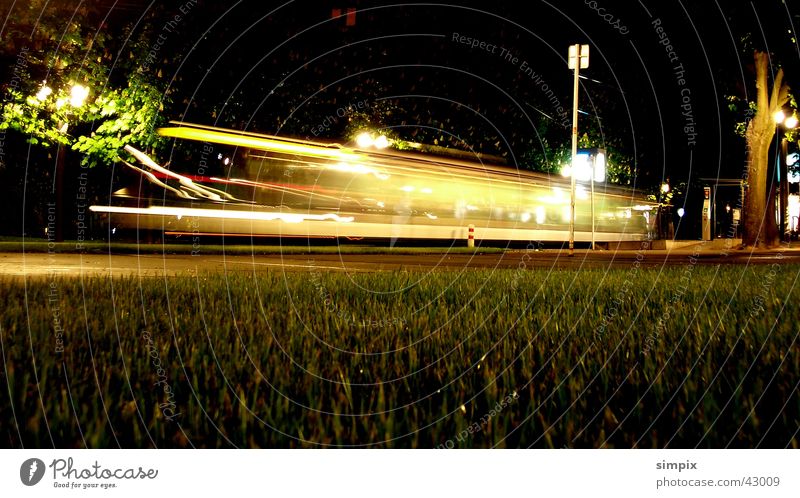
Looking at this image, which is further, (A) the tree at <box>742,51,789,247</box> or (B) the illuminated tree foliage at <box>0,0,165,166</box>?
(A) the tree at <box>742,51,789,247</box>

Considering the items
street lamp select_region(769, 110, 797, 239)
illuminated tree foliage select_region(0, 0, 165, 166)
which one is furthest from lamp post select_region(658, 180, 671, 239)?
illuminated tree foliage select_region(0, 0, 165, 166)

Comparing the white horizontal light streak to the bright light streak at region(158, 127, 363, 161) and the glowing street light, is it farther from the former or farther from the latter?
the glowing street light

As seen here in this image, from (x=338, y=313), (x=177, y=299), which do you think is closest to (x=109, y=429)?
(x=338, y=313)

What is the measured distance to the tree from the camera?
28062 mm

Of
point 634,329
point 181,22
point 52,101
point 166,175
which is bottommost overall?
point 634,329

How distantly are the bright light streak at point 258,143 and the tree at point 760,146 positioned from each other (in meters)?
14.3

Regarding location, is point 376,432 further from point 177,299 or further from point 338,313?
point 177,299

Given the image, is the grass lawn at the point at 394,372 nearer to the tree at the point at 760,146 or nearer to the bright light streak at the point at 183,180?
the bright light streak at the point at 183,180

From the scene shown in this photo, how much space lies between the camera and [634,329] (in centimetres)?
569

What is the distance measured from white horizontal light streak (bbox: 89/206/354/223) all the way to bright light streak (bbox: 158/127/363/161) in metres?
2.20

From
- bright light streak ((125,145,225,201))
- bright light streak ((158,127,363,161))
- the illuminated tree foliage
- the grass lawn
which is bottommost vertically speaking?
the grass lawn

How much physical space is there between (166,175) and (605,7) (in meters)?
14.5

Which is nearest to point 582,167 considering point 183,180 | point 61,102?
point 183,180

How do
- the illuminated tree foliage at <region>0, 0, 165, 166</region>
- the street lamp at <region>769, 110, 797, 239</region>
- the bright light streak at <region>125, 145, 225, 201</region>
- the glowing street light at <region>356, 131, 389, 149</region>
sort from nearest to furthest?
the illuminated tree foliage at <region>0, 0, 165, 166</region> → the bright light streak at <region>125, 145, 225, 201</region> → the glowing street light at <region>356, 131, 389, 149</region> → the street lamp at <region>769, 110, 797, 239</region>
